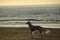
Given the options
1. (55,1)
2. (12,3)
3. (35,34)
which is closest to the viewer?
(35,34)

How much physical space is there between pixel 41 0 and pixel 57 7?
60cm

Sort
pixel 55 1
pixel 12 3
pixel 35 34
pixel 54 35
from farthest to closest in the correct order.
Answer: pixel 12 3, pixel 55 1, pixel 54 35, pixel 35 34

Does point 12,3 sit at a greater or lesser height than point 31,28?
lesser

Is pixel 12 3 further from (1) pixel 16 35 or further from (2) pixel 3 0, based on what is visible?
(1) pixel 16 35

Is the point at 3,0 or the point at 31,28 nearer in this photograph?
the point at 31,28

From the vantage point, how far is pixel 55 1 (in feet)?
15.1

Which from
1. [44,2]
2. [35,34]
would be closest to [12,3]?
[44,2]

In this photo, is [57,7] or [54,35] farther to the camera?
[57,7]

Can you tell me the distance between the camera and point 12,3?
501 cm

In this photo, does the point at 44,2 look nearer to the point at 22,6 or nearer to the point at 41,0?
the point at 41,0

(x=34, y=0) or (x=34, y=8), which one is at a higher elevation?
(x=34, y=0)

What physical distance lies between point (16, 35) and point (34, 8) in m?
2.79

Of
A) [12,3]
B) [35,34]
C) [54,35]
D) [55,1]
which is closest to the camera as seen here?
[35,34]

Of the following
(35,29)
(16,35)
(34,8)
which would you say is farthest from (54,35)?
(34,8)
